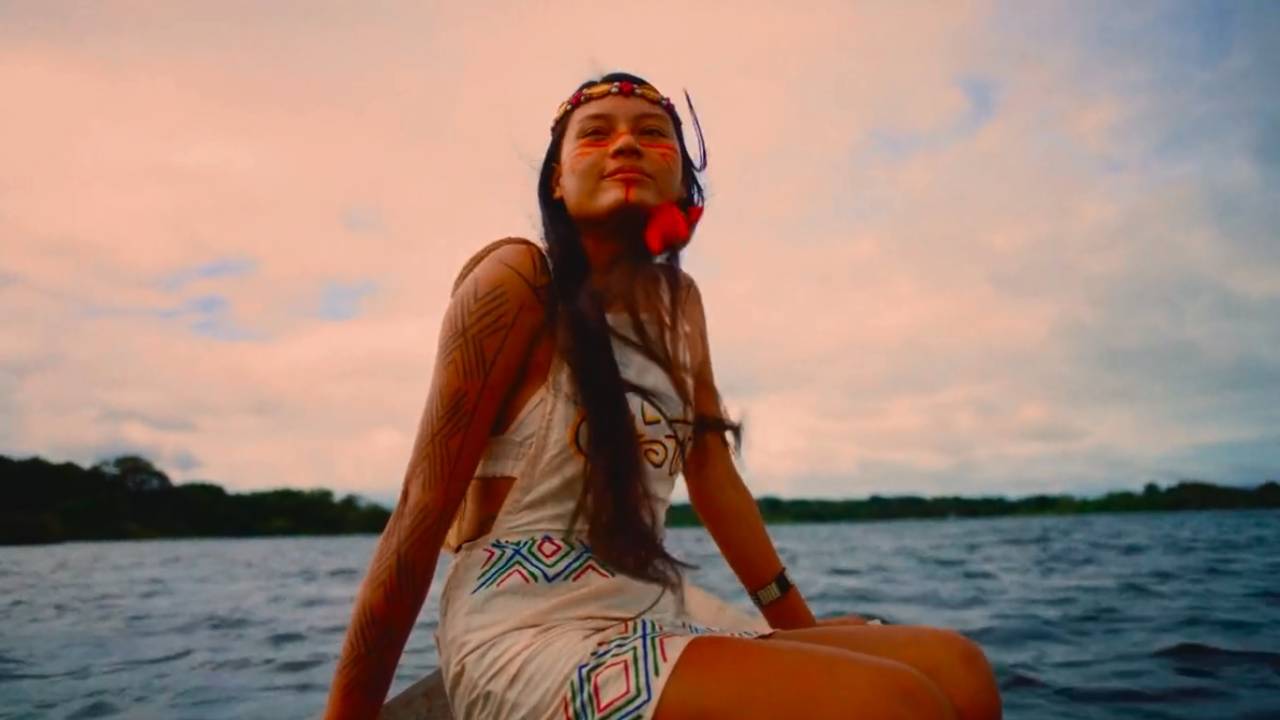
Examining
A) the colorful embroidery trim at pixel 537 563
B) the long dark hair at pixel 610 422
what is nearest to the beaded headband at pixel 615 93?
the long dark hair at pixel 610 422

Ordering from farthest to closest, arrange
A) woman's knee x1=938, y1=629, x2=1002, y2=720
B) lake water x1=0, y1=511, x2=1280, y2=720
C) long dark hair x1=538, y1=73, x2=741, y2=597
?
lake water x1=0, y1=511, x2=1280, y2=720
woman's knee x1=938, y1=629, x2=1002, y2=720
long dark hair x1=538, y1=73, x2=741, y2=597

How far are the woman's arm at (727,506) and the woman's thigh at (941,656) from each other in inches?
16.9

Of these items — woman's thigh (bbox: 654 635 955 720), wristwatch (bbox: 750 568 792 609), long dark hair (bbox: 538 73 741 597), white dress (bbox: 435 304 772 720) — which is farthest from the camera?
wristwatch (bbox: 750 568 792 609)

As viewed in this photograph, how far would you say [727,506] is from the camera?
9.17 ft

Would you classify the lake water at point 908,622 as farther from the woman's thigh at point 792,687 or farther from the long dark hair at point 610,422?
Answer: the woman's thigh at point 792,687

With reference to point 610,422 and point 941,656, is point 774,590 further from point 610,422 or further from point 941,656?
point 610,422

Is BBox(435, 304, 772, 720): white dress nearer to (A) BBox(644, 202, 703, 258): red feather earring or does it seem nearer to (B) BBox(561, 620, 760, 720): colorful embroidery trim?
(B) BBox(561, 620, 760, 720): colorful embroidery trim

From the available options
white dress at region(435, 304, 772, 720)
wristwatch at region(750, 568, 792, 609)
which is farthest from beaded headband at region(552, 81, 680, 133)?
wristwatch at region(750, 568, 792, 609)

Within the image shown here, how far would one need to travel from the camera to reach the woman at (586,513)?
167 cm

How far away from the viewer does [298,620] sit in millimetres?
12359

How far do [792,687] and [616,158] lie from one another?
1401 mm

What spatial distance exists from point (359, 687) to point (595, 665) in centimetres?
55

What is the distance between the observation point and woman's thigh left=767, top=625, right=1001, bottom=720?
212 centimetres

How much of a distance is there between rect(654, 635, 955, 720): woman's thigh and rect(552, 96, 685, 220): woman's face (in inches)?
47.1
